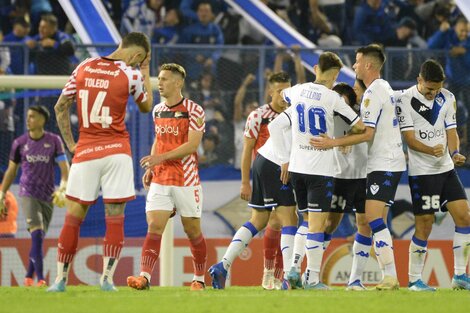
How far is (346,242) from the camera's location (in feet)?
51.4

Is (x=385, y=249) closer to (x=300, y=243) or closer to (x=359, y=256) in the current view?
(x=359, y=256)

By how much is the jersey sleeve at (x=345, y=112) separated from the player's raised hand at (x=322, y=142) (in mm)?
240

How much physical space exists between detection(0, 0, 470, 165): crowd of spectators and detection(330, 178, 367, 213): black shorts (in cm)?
431

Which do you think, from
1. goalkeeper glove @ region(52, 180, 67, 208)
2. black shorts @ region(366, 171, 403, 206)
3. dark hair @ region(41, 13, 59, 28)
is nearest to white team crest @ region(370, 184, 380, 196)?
black shorts @ region(366, 171, 403, 206)

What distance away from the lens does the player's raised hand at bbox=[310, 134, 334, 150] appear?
10.6 meters

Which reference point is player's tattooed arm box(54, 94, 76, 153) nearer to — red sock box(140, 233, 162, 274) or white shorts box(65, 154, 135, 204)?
white shorts box(65, 154, 135, 204)

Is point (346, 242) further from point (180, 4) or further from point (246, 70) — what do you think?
point (180, 4)

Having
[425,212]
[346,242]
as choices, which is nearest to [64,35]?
[346,242]

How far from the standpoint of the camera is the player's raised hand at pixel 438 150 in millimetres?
11094

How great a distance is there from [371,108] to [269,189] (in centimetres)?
141

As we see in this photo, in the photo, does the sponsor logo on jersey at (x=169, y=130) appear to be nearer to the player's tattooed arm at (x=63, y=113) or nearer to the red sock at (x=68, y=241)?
the player's tattooed arm at (x=63, y=113)

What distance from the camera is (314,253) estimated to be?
1062 centimetres

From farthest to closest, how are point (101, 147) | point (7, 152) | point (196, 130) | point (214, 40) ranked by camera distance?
point (214, 40) < point (7, 152) < point (196, 130) < point (101, 147)

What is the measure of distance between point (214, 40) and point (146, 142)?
10.1ft
